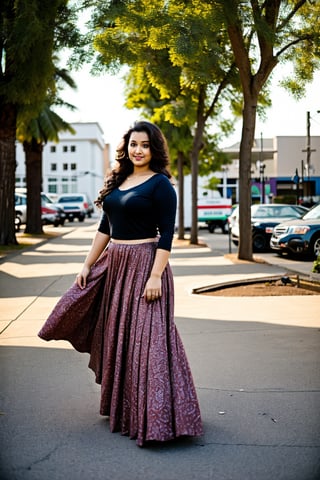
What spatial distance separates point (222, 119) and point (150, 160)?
933 inches

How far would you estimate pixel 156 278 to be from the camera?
4.67 metres

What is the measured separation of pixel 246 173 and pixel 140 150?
1335cm

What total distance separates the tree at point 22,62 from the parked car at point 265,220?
6.77m

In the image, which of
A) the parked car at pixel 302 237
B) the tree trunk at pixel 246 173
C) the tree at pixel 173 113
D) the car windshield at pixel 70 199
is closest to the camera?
the tree trunk at pixel 246 173

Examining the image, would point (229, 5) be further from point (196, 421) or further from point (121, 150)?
point (196, 421)

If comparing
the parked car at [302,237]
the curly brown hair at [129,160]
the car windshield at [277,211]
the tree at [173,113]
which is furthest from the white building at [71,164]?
the curly brown hair at [129,160]

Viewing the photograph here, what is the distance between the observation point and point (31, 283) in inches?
555

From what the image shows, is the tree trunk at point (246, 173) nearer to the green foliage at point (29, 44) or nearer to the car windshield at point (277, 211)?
the green foliage at point (29, 44)

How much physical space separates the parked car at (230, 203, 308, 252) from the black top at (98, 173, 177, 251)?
18.6m

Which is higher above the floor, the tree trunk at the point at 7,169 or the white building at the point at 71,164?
the white building at the point at 71,164

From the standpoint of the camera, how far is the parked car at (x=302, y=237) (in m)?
19.1

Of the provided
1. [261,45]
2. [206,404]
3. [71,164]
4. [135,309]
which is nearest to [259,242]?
[261,45]

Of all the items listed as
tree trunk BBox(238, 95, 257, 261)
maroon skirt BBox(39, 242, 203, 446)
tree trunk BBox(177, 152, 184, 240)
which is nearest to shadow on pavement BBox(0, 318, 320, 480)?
maroon skirt BBox(39, 242, 203, 446)

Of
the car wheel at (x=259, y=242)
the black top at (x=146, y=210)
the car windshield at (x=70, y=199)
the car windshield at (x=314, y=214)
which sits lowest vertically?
the car wheel at (x=259, y=242)
